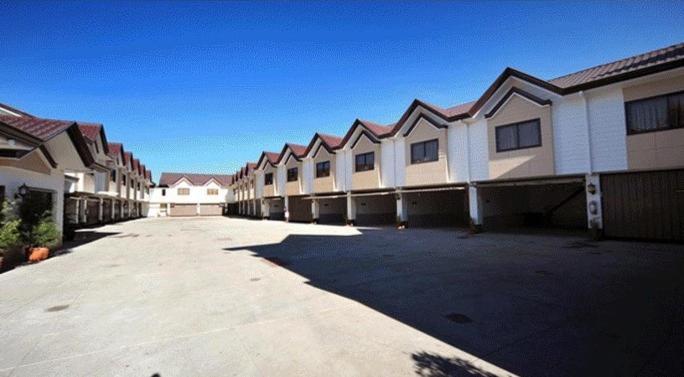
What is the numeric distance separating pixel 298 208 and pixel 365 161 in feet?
47.5

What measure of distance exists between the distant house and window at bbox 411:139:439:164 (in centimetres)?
5301

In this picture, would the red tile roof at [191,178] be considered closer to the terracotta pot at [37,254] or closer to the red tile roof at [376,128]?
the red tile roof at [376,128]

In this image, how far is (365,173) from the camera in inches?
996

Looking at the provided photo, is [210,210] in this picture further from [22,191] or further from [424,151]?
[22,191]

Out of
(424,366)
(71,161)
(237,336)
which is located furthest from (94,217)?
(424,366)

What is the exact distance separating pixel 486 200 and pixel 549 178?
15.8ft

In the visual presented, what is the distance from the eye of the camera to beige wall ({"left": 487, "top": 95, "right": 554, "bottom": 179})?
15570 millimetres

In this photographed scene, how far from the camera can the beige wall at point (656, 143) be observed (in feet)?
40.4

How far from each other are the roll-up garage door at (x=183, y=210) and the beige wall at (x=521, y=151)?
59.3 m

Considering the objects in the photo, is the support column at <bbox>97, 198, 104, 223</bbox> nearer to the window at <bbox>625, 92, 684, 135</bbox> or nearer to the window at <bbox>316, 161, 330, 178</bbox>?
the window at <bbox>316, 161, 330, 178</bbox>

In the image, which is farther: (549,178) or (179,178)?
(179,178)

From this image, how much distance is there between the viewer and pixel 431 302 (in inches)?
243

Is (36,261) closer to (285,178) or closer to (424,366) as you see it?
(424,366)

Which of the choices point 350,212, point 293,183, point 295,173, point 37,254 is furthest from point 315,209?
point 37,254
